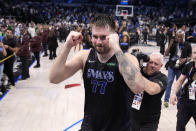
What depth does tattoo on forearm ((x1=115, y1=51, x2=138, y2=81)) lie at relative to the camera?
171cm

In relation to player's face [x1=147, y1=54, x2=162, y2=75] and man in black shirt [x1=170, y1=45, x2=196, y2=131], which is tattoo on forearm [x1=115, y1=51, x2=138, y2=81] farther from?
man in black shirt [x1=170, y1=45, x2=196, y2=131]

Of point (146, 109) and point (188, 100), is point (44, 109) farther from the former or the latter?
point (188, 100)

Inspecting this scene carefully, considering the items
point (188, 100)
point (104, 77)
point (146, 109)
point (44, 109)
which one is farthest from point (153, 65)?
point (44, 109)

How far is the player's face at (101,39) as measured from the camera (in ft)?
5.83

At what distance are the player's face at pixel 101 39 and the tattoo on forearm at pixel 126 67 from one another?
0.38 ft

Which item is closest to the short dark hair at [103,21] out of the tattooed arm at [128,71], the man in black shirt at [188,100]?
the tattooed arm at [128,71]

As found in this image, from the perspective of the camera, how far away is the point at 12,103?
5.82 m

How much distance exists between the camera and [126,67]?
1745 millimetres

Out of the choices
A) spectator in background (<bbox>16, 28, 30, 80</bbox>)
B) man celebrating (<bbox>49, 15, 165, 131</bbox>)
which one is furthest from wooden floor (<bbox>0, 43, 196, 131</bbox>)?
man celebrating (<bbox>49, 15, 165, 131</bbox>)

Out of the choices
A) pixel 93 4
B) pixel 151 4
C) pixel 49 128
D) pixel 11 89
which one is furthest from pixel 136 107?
pixel 151 4

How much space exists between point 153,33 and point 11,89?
821 inches

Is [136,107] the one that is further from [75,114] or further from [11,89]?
[11,89]

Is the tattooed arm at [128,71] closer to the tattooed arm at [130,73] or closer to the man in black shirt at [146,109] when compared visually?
the tattooed arm at [130,73]

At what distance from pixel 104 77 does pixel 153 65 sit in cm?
124
